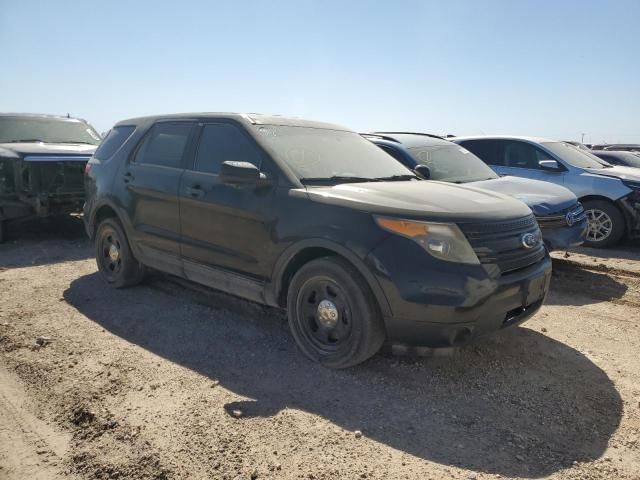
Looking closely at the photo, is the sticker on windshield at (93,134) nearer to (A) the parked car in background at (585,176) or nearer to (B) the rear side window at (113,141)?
(B) the rear side window at (113,141)

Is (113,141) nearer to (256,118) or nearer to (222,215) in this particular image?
(256,118)

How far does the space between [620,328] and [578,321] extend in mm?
336

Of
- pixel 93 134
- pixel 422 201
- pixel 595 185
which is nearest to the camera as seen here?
pixel 422 201

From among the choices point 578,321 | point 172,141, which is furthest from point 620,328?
point 172,141

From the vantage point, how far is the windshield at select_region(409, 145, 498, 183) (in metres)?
6.86

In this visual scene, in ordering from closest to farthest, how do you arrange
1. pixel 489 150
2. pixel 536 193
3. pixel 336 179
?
pixel 336 179 < pixel 536 193 < pixel 489 150

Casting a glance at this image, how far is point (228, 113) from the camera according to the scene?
4.55 m

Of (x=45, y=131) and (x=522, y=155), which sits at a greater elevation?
(x=45, y=131)

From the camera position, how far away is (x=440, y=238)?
3303 mm

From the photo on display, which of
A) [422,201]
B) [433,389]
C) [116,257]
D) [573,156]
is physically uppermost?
[573,156]

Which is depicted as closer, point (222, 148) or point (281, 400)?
point (281, 400)

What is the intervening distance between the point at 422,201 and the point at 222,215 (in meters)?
1.63

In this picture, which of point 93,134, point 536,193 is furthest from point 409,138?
point 93,134

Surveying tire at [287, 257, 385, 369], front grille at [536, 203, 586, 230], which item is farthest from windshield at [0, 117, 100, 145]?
front grille at [536, 203, 586, 230]
